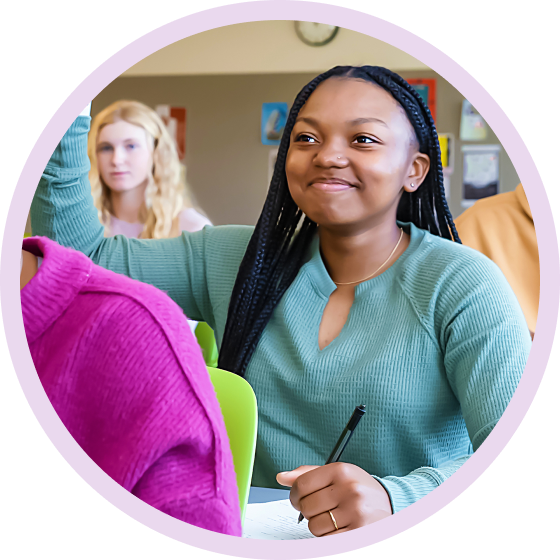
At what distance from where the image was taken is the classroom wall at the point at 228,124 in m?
1.71

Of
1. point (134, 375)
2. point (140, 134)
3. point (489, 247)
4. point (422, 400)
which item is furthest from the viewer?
point (140, 134)

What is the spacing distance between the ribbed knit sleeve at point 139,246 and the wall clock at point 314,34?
0.35m

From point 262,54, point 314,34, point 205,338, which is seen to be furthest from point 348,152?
point 262,54

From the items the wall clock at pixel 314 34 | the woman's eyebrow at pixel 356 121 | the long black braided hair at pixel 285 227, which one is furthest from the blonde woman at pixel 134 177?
the woman's eyebrow at pixel 356 121

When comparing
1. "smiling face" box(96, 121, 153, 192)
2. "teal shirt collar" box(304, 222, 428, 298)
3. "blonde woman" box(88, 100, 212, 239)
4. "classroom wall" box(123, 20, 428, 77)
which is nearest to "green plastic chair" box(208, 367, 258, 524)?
"teal shirt collar" box(304, 222, 428, 298)

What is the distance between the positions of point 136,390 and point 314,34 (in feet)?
2.69

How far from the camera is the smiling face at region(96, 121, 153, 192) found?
4.90ft

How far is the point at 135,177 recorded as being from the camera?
1531 mm

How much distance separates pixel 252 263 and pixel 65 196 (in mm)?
222

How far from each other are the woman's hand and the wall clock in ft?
2.14

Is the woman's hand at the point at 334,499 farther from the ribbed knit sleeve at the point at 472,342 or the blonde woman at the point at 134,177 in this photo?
the blonde woman at the point at 134,177

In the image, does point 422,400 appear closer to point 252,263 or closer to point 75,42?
point 252,263

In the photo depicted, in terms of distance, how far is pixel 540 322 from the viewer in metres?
0.42
